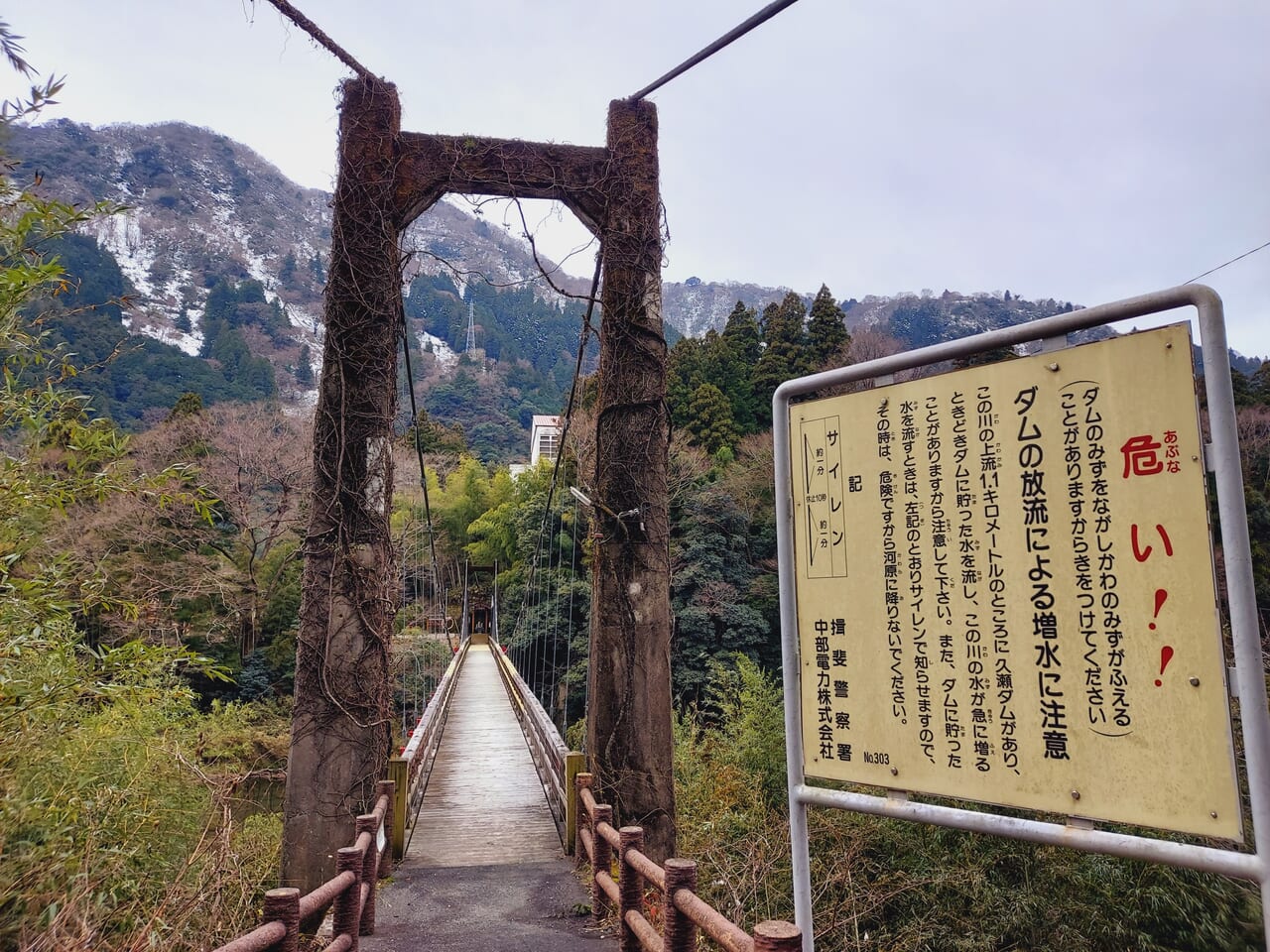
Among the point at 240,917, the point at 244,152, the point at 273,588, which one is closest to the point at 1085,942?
the point at 240,917

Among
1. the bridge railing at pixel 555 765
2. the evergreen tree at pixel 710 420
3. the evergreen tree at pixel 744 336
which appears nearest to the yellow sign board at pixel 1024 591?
the bridge railing at pixel 555 765

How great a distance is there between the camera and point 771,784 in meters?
7.35

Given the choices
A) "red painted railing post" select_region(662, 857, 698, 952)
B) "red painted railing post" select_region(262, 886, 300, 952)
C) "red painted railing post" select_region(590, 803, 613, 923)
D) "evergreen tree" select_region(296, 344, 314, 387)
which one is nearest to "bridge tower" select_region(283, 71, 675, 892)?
"red painted railing post" select_region(590, 803, 613, 923)

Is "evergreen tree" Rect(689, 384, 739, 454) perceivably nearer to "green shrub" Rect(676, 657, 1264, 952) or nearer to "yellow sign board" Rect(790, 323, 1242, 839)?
"green shrub" Rect(676, 657, 1264, 952)

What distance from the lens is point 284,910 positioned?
1.82 meters

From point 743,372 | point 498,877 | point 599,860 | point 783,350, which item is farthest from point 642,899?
point 743,372

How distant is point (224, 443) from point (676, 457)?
8.87m

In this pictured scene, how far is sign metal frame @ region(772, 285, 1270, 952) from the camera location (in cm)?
113

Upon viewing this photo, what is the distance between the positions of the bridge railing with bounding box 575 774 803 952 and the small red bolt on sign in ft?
2.71

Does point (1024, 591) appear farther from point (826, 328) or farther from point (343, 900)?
point (826, 328)

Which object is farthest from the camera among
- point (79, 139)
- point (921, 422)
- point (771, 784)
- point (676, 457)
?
point (79, 139)

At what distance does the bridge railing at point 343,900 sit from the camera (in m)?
1.79

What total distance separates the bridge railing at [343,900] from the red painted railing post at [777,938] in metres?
1.09

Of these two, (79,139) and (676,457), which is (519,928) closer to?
(676,457)
